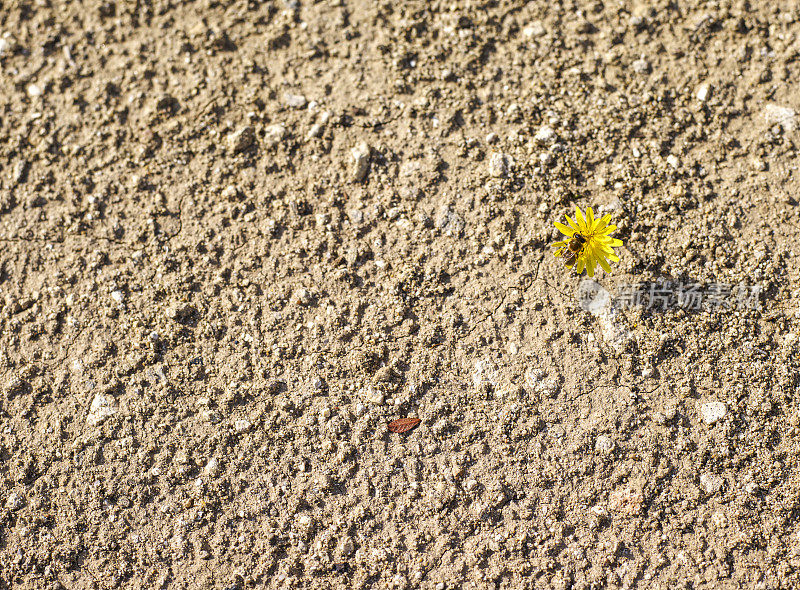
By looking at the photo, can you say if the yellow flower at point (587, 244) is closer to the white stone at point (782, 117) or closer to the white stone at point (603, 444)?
the white stone at point (603, 444)

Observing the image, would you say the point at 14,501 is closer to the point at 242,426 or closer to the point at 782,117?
the point at 242,426

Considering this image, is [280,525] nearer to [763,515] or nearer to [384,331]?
[384,331]

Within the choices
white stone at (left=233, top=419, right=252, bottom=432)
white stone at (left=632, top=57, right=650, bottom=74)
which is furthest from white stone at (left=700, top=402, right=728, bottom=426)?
white stone at (left=233, top=419, right=252, bottom=432)

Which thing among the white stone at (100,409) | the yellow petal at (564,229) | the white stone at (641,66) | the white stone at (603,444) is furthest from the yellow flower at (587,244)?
the white stone at (100,409)

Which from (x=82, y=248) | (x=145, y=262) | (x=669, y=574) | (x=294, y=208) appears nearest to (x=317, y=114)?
(x=294, y=208)

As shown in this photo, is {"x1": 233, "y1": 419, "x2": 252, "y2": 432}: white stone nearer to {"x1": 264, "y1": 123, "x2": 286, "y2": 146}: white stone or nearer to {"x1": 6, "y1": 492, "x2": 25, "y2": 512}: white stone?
{"x1": 6, "y1": 492, "x2": 25, "y2": 512}: white stone

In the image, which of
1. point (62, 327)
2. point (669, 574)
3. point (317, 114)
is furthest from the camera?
point (317, 114)
